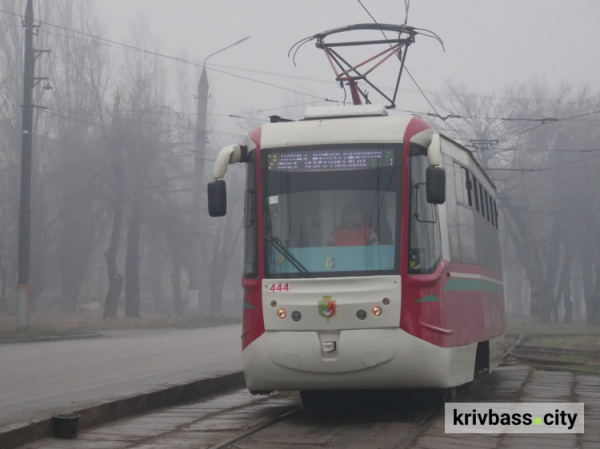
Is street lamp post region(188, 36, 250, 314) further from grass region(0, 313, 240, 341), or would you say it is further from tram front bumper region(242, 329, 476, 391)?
tram front bumper region(242, 329, 476, 391)

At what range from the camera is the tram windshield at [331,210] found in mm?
9938

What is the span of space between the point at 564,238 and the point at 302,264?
138ft

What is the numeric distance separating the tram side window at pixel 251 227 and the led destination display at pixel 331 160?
10.7 inches

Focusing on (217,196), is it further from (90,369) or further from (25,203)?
(25,203)

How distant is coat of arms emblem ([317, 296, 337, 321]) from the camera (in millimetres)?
9648

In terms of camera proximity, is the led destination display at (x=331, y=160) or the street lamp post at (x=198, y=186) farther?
the street lamp post at (x=198, y=186)

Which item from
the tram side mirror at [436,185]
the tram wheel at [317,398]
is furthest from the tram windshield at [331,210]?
the tram wheel at [317,398]

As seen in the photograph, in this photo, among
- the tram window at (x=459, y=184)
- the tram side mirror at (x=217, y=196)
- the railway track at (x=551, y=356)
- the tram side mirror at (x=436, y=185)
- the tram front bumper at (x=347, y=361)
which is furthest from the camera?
the railway track at (x=551, y=356)

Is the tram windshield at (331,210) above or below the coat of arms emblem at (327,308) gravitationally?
above

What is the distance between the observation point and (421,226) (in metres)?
10.1

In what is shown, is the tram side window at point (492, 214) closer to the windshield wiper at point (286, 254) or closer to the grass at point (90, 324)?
the windshield wiper at point (286, 254)

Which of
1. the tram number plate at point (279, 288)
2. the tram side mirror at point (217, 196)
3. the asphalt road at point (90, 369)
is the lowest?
the asphalt road at point (90, 369)

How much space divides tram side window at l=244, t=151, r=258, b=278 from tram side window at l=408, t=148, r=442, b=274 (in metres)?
1.62

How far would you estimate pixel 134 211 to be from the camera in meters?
43.5
